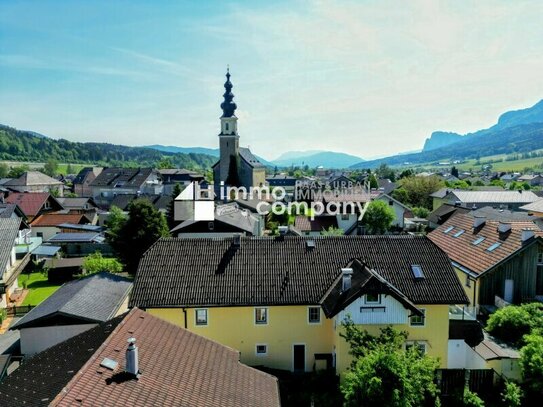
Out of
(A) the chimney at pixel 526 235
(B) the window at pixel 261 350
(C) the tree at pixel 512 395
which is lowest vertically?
(C) the tree at pixel 512 395

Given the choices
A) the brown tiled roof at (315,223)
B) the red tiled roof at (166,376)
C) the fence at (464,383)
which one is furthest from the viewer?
the brown tiled roof at (315,223)

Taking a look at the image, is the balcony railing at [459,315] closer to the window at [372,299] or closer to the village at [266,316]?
the village at [266,316]

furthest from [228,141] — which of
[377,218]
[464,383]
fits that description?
[464,383]

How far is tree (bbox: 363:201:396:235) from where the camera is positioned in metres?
47.2

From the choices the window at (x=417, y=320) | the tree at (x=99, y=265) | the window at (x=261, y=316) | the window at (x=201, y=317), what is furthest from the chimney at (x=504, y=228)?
the tree at (x=99, y=265)

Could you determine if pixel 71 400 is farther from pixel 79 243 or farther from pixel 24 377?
pixel 79 243

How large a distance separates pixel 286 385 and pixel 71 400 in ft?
35.5

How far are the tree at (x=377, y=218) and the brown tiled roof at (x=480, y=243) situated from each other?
13.5 metres

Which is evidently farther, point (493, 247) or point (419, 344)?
point (493, 247)

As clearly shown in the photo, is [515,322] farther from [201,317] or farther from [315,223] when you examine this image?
[315,223]

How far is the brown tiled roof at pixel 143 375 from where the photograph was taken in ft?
31.2

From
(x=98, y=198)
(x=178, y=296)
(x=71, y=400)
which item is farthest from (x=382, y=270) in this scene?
(x=98, y=198)

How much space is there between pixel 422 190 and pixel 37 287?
226 feet

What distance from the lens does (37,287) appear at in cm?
3416
